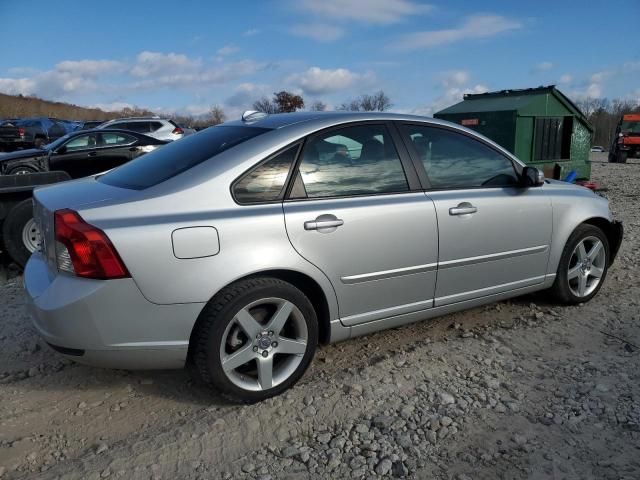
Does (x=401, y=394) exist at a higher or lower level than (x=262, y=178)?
lower

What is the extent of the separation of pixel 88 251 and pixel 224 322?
722 mm

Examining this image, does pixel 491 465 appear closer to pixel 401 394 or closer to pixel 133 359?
pixel 401 394

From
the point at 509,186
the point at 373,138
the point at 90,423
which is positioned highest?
the point at 373,138

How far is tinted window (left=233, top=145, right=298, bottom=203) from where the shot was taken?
2781mm

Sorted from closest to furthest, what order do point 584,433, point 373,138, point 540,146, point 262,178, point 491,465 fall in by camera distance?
point 491,465 → point 584,433 → point 262,178 → point 373,138 → point 540,146

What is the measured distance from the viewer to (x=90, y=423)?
273 centimetres

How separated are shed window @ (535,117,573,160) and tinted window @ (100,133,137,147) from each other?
7358 millimetres

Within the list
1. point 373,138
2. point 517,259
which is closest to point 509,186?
point 517,259

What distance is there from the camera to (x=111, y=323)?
2506 millimetres

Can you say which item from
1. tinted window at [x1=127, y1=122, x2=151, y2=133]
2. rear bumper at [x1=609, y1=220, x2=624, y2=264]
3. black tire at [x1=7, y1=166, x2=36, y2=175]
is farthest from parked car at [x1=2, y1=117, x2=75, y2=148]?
rear bumper at [x1=609, y1=220, x2=624, y2=264]

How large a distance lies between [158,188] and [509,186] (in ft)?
A: 7.87

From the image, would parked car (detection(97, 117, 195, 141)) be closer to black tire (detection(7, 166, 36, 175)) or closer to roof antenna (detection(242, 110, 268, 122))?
black tire (detection(7, 166, 36, 175))

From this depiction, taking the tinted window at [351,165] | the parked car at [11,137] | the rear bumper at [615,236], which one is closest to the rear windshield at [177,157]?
the tinted window at [351,165]

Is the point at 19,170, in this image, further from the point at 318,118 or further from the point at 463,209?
the point at 463,209
